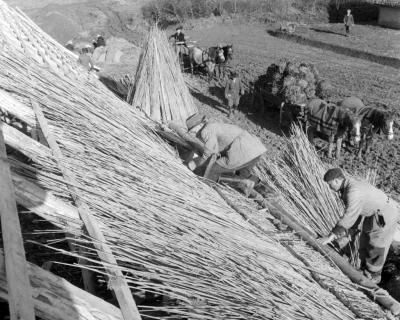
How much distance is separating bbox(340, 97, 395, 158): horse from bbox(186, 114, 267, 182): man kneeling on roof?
10.7 feet

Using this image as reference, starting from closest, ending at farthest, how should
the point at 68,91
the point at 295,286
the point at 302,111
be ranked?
the point at 295,286, the point at 68,91, the point at 302,111

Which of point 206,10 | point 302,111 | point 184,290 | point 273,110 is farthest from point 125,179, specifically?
point 206,10

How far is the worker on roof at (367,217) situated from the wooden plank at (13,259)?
2587 millimetres

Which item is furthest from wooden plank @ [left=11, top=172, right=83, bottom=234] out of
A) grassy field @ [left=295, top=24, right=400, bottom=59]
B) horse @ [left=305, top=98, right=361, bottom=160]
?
grassy field @ [left=295, top=24, right=400, bottom=59]

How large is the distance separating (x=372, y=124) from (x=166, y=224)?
561 cm

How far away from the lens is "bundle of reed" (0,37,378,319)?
8.05ft

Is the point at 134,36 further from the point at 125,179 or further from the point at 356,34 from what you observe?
the point at 125,179

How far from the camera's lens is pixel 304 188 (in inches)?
182

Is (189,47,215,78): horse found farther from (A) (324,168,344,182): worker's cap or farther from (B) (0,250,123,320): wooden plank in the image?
(B) (0,250,123,320): wooden plank

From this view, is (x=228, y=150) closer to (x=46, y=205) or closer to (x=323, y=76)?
(x=46, y=205)

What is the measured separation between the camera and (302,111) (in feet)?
26.8

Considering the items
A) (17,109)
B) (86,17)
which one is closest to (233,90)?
(17,109)

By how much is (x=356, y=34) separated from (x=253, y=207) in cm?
1633

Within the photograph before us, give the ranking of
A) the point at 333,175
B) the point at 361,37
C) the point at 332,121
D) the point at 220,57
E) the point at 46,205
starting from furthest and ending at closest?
the point at 361,37, the point at 220,57, the point at 332,121, the point at 333,175, the point at 46,205
